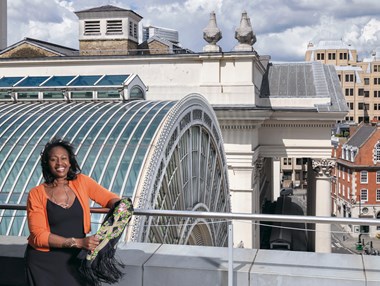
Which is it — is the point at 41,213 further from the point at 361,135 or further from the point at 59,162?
the point at 361,135

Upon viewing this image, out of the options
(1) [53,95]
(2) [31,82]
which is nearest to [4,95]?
(2) [31,82]

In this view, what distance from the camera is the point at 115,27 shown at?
48.3 m

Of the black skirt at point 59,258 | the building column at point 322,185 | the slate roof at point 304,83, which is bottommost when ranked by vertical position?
the building column at point 322,185

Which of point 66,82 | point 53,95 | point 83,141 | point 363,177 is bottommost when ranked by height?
point 363,177

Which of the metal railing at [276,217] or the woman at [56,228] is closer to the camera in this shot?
the woman at [56,228]

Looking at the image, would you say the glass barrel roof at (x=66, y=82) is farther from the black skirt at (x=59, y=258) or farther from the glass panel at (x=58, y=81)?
the black skirt at (x=59, y=258)

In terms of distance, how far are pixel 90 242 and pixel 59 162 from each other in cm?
84

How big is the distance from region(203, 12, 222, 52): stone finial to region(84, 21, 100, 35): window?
10.7 m

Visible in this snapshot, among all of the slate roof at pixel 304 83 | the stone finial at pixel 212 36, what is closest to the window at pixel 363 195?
the slate roof at pixel 304 83

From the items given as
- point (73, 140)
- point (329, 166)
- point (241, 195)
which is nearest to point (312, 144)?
point (329, 166)

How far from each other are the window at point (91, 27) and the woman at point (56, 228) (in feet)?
145

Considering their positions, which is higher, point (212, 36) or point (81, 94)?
point (212, 36)

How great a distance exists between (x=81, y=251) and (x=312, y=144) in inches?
1521

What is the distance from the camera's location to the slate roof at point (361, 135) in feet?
299
